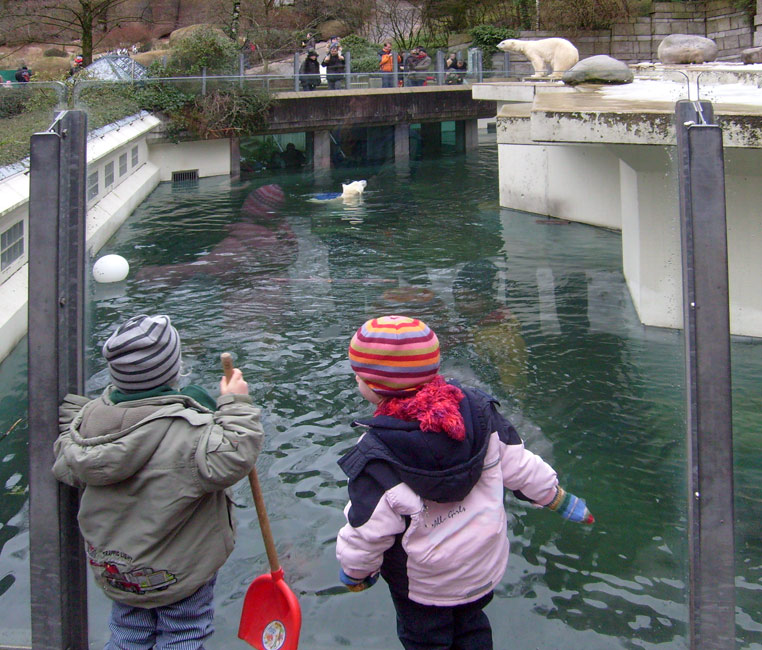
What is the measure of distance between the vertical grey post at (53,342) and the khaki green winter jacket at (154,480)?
132 millimetres

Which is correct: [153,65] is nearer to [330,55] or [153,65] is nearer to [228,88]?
[228,88]

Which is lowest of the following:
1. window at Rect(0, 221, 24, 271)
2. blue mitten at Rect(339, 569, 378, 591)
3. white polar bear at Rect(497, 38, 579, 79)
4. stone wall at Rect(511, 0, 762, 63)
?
blue mitten at Rect(339, 569, 378, 591)

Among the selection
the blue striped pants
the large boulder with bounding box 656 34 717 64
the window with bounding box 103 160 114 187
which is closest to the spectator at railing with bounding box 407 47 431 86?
the large boulder with bounding box 656 34 717 64

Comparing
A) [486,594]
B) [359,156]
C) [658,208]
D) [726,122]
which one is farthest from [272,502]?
[359,156]

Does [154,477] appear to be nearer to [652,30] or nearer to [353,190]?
[353,190]

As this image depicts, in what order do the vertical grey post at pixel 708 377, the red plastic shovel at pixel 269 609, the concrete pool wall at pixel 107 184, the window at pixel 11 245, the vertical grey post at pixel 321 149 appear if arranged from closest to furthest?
the vertical grey post at pixel 708 377 → the red plastic shovel at pixel 269 609 → the concrete pool wall at pixel 107 184 → the window at pixel 11 245 → the vertical grey post at pixel 321 149

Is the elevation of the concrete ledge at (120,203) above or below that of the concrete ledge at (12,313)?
above

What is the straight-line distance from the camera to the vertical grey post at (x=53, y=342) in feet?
8.63

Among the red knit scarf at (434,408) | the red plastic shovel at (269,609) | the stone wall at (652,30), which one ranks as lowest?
the red plastic shovel at (269,609)

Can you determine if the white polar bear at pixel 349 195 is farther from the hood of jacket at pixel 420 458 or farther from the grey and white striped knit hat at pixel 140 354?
the hood of jacket at pixel 420 458

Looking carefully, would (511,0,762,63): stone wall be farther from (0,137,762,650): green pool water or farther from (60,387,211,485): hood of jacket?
(60,387,211,485): hood of jacket

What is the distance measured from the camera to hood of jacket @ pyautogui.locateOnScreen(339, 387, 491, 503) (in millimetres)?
2340

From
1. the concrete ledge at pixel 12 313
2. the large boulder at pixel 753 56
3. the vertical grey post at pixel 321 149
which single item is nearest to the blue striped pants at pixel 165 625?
the concrete ledge at pixel 12 313

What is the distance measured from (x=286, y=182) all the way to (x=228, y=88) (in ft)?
9.17
